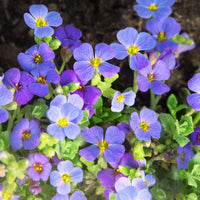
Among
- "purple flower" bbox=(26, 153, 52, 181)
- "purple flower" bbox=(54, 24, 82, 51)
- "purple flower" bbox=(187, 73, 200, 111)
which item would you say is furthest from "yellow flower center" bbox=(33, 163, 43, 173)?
"purple flower" bbox=(187, 73, 200, 111)

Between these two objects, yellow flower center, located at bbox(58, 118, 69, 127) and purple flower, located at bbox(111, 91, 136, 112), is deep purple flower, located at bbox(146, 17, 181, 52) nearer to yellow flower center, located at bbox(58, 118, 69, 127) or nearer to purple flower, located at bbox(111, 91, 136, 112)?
purple flower, located at bbox(111, 91, 136, 112)

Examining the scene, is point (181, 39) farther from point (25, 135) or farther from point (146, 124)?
point (25, 135)

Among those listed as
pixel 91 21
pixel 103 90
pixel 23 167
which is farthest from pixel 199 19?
pixel 23 167

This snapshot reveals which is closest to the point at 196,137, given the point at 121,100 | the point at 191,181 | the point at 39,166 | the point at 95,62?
the point at 191,181

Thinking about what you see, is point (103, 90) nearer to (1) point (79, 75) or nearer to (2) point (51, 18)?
(1) point (79, 75)

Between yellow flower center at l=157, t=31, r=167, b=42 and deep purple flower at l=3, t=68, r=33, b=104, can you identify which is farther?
yellow flower center at l=157, t=31, r=167, b=42

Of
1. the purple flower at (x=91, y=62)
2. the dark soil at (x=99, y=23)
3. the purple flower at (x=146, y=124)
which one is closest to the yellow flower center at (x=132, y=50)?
the purple flower at (x=91, y=62)

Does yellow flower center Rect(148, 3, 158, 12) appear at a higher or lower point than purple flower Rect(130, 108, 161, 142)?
higher

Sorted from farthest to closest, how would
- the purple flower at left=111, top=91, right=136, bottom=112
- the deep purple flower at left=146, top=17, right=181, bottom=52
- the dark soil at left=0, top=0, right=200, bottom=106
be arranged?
the dark soil at left=0, top=0, right=200, bottom=106 < the deep purple flower at left=146, top=17, right=181, bottom=52 < the purple flower at left=111, top=91, right=136, bottom=112
